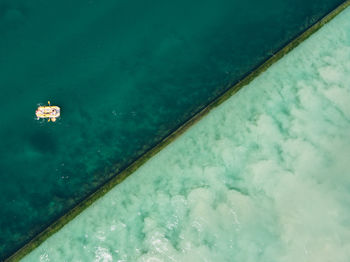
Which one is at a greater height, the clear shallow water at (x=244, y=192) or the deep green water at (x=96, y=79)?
the deep green water at (x=96, y=79)

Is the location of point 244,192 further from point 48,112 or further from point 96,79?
point 48,112

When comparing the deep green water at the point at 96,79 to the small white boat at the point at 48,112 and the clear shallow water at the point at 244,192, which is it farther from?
the clear shallow water at the point at 244,192

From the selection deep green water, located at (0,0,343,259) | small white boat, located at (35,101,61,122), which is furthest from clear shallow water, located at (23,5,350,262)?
small white boat, located at (35,101,61,122)

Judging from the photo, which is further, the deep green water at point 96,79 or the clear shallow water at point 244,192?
the deep green water at point 96,79

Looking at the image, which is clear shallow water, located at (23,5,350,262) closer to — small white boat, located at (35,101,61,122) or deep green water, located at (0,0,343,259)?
deep green water, located at (0,0,343,259)

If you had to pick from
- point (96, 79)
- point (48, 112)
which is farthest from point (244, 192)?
point (48, 112)

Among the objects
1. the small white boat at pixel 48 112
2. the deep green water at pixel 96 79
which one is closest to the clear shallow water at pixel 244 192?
the deep green water at pixel 96 79
